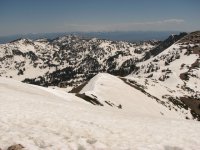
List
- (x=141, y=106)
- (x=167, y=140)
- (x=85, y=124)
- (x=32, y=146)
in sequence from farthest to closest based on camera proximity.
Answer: (x=141, y=106) < (x=85, y=124) < (x=167, y=140) < (x=32, y=146)

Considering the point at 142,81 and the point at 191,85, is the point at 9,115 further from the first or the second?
the point at 191,85

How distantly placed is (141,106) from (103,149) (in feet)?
224

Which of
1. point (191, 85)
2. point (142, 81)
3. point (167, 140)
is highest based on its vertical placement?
point (167, 140)

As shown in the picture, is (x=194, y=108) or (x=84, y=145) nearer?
(x=84, y=145)

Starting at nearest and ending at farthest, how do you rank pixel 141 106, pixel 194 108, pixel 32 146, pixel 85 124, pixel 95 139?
pixel 32 146, pixel 95 139, pixel 85 124, pixel 141 106, pixel 194 108

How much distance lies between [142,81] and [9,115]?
381 ft

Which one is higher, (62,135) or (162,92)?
(62,135)

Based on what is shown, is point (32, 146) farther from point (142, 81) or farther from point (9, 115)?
point (142, 81)

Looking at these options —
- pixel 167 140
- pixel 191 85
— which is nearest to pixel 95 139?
pixel 167 140

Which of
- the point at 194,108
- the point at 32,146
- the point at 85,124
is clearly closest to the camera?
the point at 32,146

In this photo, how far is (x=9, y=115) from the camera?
2333 centimetres

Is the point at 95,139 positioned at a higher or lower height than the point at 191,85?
higher

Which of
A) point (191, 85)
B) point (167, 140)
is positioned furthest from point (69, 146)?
point (191, 85)

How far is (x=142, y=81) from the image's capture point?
447 ft
